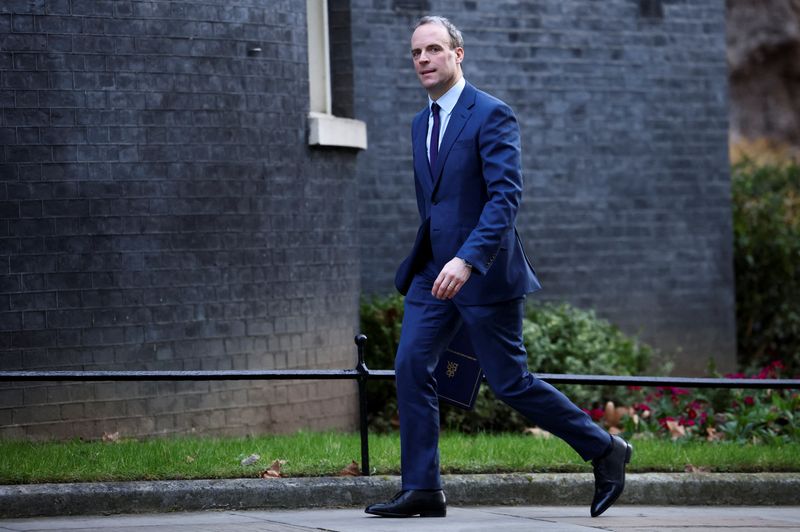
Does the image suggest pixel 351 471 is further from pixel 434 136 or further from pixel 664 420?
pixel 664 420

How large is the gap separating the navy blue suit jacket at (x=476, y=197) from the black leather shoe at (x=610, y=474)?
2.65ft

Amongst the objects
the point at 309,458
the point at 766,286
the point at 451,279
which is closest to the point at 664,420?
the point at 309,458

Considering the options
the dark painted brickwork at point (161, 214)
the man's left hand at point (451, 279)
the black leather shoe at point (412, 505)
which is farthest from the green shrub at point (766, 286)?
the man's left hand at point (451, 279)

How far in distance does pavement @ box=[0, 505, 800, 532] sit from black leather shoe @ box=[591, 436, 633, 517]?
0.32 ft

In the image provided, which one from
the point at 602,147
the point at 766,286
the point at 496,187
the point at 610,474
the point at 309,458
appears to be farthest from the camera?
the point at 766,286

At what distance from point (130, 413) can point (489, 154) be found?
→ 13.0ft

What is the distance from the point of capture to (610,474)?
6.33 metres

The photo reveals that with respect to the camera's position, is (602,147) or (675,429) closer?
(675,429)

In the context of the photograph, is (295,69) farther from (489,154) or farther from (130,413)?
(489,154)

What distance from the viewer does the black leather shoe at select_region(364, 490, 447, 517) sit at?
6199mm

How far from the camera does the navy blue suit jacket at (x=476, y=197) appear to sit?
6055 millimetres

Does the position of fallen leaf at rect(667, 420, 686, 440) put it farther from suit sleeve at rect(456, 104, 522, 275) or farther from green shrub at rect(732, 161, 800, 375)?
green shrub at rect(732, 161, 800, 375)

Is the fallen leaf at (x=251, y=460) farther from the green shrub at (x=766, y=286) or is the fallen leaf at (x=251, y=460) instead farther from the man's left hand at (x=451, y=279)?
the green shrub at (x=766, y=286)

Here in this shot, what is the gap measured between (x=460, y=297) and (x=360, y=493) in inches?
51.3
